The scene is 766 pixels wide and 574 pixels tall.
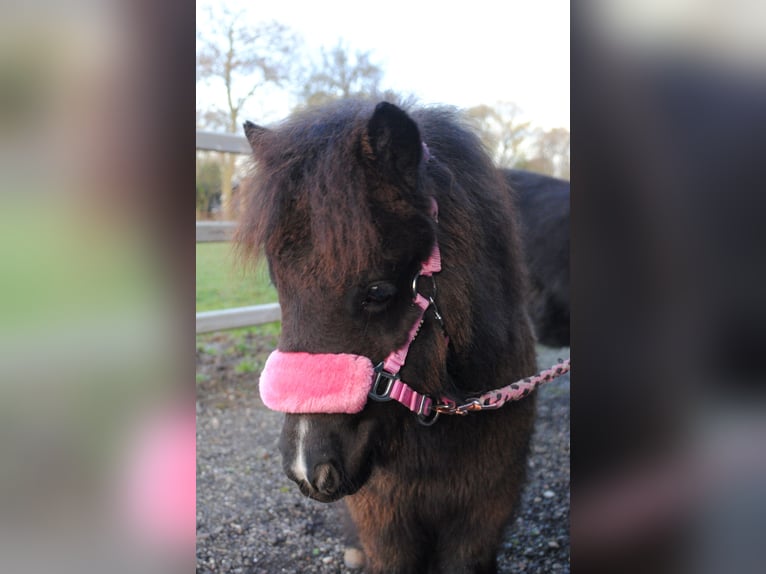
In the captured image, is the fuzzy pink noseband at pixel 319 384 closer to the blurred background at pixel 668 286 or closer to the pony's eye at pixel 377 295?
the pony's eye at pixel 377 295

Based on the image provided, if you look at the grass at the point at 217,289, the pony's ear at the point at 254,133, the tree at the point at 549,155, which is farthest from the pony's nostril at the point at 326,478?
the tree at the point at 549,155

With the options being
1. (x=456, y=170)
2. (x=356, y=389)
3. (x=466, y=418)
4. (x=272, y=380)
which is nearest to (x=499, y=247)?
(x=456, y=170)

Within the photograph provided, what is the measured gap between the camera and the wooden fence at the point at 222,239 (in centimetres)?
491

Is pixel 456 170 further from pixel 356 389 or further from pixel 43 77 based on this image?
pixel 43 77

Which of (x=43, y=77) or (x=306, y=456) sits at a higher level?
(x=43, y=77)

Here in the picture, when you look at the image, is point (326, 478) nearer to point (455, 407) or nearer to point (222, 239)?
point (455, 407)

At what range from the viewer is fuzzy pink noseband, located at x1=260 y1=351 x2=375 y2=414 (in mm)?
1519

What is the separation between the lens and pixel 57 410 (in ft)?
2.52

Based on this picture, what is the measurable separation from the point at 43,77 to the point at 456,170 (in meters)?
1.49

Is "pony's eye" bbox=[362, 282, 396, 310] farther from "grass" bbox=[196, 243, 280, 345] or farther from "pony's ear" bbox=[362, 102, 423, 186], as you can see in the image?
"grass" bbox=[196, 243, 280, 345]

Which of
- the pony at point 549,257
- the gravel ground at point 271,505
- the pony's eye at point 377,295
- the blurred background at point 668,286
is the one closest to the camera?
the blurred background at point 668,286

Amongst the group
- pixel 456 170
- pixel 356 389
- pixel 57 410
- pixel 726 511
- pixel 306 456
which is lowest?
pixel 306 456

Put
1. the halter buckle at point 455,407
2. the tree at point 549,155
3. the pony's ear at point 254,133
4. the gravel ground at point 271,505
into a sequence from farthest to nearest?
the tree at point 549,155 < the gravel ground at point 271,505 < the pony's ear at point 254,133 < the halter buckle at point 455,407

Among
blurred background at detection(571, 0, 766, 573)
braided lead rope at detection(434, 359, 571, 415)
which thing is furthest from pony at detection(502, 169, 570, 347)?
blurred background at detection(571, 0, 766, 573)
